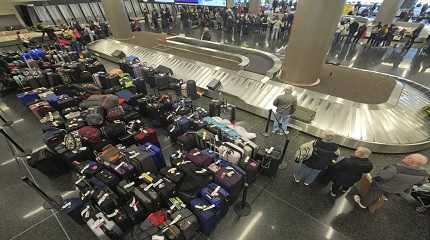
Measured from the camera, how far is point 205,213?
2.81m

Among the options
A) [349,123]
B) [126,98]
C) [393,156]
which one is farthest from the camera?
[126,98]

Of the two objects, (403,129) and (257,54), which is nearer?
(403,129)

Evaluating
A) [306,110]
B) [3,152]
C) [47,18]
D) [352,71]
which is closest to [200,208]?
[306,110]

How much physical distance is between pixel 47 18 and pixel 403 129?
2771cm

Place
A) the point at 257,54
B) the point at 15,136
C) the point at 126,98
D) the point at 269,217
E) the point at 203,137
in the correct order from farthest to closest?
1. the point at 257,54
2. the point at 126,98
3. the point at 15,136
4. the point at 203,137
5. the point at 269,217

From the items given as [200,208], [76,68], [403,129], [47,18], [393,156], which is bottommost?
[393,156]

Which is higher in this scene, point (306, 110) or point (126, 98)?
point (126, 98)

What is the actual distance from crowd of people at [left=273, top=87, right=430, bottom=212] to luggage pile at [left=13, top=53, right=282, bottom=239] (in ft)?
2.63

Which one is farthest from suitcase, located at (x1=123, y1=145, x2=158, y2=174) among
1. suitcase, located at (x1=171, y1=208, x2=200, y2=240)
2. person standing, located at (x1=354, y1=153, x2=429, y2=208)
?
person standing, located at (x1=354, y1=153, x2=429, y2=208)

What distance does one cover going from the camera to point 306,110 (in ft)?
17.4

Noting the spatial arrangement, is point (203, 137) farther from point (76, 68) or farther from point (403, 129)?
point (76, 68)

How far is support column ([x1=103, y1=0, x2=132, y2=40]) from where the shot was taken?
36.0 ft

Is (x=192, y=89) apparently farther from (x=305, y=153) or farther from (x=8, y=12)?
(x=8, y=12)

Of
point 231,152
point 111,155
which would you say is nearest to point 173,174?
point 231,152
